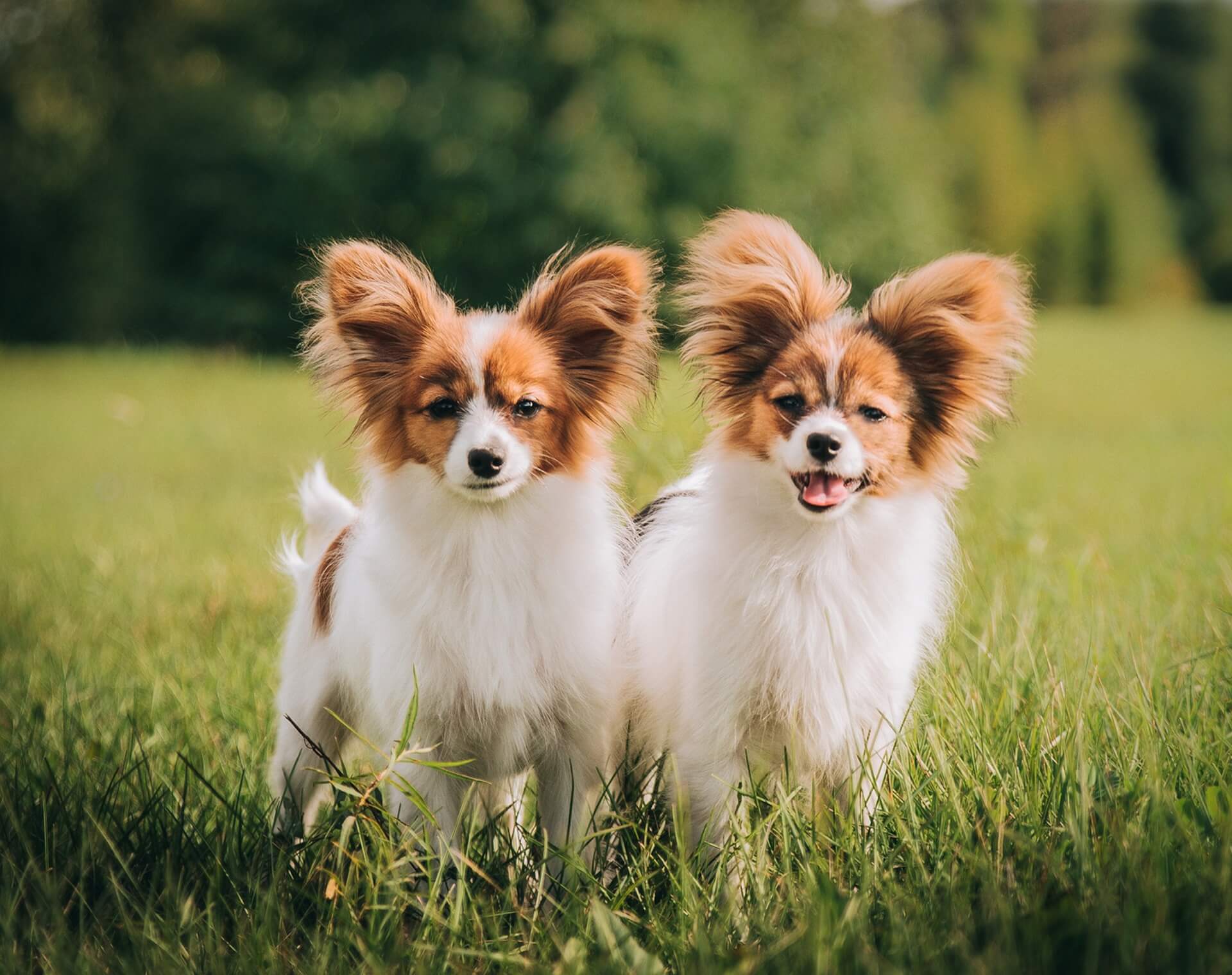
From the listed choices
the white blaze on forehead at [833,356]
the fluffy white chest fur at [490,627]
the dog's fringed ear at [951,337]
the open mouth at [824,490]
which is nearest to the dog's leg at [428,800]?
the fluffy white chest fur at [490,627]

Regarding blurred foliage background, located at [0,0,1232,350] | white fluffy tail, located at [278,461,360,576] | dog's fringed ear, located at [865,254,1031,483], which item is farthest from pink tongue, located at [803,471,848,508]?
blurred foliage background, located at [0,0,1232,350]

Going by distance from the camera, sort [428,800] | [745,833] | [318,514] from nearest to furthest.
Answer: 1. [745,833]
2. [428,800]
3. [318,514]

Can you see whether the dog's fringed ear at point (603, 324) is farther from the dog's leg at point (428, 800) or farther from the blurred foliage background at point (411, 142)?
the blurred foliage background at point (411, 142)

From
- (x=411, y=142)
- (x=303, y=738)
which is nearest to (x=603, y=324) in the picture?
(x=303, y=738)

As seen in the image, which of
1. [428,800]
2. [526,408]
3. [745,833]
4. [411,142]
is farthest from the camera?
[411,142]

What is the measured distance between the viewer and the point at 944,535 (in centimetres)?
290

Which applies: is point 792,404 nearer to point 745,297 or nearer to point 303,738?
point 745,297

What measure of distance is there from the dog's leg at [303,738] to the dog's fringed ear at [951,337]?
1906 mm

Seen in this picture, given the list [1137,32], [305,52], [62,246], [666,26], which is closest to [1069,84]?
[1137,32]

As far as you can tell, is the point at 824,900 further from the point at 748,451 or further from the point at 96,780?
the point at 96,780

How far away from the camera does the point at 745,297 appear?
108 inches

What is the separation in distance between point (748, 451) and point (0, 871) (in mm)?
2115

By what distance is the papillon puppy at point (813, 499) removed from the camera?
2559 mm

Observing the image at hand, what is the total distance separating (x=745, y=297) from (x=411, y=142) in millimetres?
18321
